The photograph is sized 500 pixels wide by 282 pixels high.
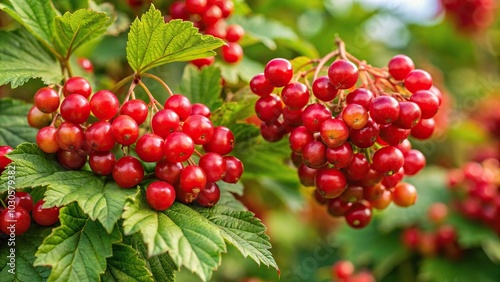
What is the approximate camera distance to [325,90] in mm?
1433

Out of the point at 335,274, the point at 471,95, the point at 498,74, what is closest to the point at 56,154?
the point at 335,274

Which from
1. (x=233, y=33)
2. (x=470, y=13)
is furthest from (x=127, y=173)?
(x=470, y=13)

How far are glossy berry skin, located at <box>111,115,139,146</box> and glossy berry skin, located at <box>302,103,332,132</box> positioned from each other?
17.2 inches

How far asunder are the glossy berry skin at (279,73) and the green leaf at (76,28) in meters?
0.46

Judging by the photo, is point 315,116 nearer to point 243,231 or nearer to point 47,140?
point 243,231

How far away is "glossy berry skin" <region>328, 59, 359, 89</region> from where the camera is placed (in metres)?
1.40

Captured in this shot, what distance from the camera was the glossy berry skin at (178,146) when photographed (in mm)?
1306

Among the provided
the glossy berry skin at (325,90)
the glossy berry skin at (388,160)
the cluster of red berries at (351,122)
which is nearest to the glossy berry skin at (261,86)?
the cluster of red berries at (351,122)

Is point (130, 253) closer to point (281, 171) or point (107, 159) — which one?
point (107, 159)

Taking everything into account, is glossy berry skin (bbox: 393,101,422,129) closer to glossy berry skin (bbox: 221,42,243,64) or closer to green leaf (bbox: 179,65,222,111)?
green leaf (bbox: 179,65,222,111)

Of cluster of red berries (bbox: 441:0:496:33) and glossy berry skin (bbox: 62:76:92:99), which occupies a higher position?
glossy berry skin (bbox: 62:76:92:99)

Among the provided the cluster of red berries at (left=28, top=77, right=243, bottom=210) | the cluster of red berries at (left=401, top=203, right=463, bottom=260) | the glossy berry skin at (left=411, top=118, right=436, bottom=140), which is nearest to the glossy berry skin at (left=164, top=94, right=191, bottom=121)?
the cluster of red berries at (left=28, top=77, right=243, bottom=210)

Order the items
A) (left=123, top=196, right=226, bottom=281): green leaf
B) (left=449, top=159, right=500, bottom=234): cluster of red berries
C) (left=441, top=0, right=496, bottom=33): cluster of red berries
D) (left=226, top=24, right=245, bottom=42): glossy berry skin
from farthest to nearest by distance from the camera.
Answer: (left=441, top=0, right=496, bottom=33): cluster of red berries → (left=449, top=159, right=500, bottom=234): cluster of red berries → (left=226, top=24, right=245, bottom=42): glossy berry skin → (left=123, top=196, right=226, bottom=281): green leaf

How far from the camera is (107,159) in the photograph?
1368 mm
